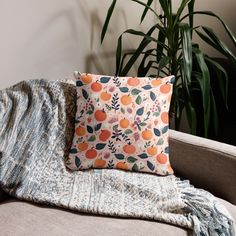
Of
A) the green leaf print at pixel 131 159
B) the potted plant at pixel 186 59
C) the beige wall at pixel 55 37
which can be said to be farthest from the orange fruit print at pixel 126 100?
the beige wall at pixel 55 37

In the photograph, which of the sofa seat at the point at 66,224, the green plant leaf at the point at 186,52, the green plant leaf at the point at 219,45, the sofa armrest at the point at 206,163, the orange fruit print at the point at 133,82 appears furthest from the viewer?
the green plant leaf at the point at 219,45

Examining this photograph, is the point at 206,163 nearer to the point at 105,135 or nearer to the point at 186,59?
the point at 105,135

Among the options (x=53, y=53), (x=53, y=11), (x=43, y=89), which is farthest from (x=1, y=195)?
(x=53, y=11)

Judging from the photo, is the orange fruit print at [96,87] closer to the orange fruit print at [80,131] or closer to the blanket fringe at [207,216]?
the orange fruit print at [80,131]

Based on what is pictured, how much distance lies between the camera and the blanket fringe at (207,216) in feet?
3.53

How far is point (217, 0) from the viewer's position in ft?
7.80

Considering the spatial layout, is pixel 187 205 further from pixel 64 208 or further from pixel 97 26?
pixel 97 26

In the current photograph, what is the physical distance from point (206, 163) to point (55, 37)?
975mm

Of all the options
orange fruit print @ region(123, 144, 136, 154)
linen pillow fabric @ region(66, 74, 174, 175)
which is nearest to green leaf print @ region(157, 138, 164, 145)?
linen pillow fabric @ region(66, 74, 174, 175)

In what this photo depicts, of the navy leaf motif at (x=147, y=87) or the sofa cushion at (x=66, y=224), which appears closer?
the sofa cushion at (x=66, y=224)

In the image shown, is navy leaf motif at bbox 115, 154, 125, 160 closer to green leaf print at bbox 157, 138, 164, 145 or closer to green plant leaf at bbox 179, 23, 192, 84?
green leaf print at bbox 157, 138, 164, 145

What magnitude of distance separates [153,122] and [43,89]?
1.54 ft

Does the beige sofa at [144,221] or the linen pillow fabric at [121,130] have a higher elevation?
the linen pillow fabric at [121,130]

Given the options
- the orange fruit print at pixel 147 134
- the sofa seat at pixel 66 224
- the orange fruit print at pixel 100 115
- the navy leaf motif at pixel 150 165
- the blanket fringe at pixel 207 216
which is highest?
the orange fruit print at pixel 100 115
